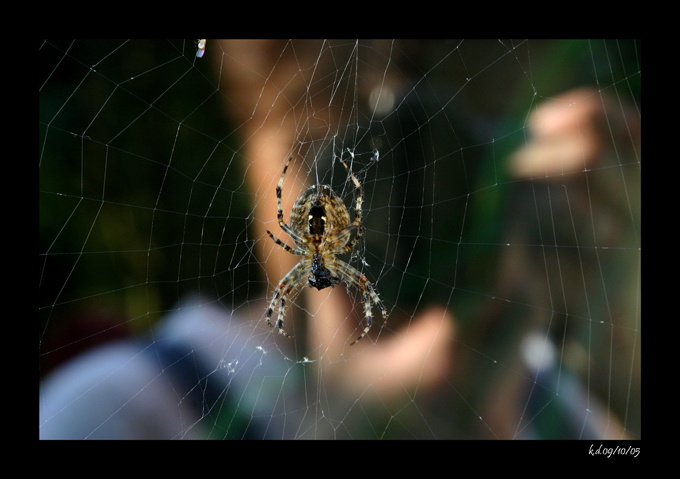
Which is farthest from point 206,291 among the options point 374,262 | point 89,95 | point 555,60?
point 555,60

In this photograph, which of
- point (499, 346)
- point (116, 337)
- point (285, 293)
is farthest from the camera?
point (499, 346)

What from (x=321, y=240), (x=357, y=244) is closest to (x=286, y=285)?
(x=321, y=240)

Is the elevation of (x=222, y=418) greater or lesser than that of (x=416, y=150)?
lesser

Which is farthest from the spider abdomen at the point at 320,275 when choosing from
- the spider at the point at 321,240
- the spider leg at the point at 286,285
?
the spider leg at the point at 286,285

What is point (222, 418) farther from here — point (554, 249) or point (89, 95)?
point (554, 249)

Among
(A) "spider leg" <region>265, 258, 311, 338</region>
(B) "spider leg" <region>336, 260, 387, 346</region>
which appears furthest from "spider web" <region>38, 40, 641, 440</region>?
(A) "spider leg" <region>265, 258, 311, 338</region>

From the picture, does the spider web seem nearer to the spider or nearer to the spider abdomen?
the spider

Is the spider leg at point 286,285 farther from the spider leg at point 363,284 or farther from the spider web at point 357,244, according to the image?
the spider web at point 357,244
